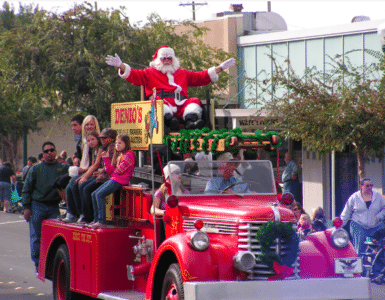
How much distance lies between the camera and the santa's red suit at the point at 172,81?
33.0ft

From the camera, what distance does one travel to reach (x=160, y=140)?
9.06 m

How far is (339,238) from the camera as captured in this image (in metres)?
7.96

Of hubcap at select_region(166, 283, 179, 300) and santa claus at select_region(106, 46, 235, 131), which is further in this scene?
santa claus at select_region(106, 46, 235, 131)

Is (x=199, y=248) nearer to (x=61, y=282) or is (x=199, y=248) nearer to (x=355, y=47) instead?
(x=61, y=282)

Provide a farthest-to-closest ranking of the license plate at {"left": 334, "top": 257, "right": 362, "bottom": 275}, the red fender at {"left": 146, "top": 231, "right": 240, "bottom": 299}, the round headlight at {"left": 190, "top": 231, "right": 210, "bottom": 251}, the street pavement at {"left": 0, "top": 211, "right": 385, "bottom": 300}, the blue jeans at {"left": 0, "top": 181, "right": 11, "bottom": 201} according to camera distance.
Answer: the blue jeans at {"left": 0, "top": 181, "right": 11, "bottom": 201} < the street pavement at {"left": 0, "top": 211, "right": 385, "bottom": 300} < the license plate at {"left": 334, "top": 257, "right": 362, "bottom": 275} < the round headlight at {"left": 190, "top": 231, "right": 210, "bottom": 251} < the red fender at {"left": 146, "top": 231, "right": 240, "bottom": 299}

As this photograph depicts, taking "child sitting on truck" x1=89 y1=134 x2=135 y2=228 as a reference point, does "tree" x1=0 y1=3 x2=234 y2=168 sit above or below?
above

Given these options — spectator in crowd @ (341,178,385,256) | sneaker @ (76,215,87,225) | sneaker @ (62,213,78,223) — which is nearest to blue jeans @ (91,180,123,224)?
sneaker @ (76,215,87,225)

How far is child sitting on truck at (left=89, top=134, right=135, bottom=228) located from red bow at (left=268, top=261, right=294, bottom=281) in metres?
2.50

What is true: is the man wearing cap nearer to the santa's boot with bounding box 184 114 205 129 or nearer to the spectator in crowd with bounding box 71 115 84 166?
the santa's boot with bounding box 184 114 205 129

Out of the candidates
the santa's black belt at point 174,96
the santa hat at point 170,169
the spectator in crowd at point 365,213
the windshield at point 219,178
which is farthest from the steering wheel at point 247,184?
the spectator in crowd at point 365,213

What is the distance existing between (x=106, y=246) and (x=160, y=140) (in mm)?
1400

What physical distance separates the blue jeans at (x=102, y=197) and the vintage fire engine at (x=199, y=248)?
0.12 m

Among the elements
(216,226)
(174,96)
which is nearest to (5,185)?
(174,96)

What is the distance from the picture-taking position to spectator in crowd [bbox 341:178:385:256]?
1236cm
